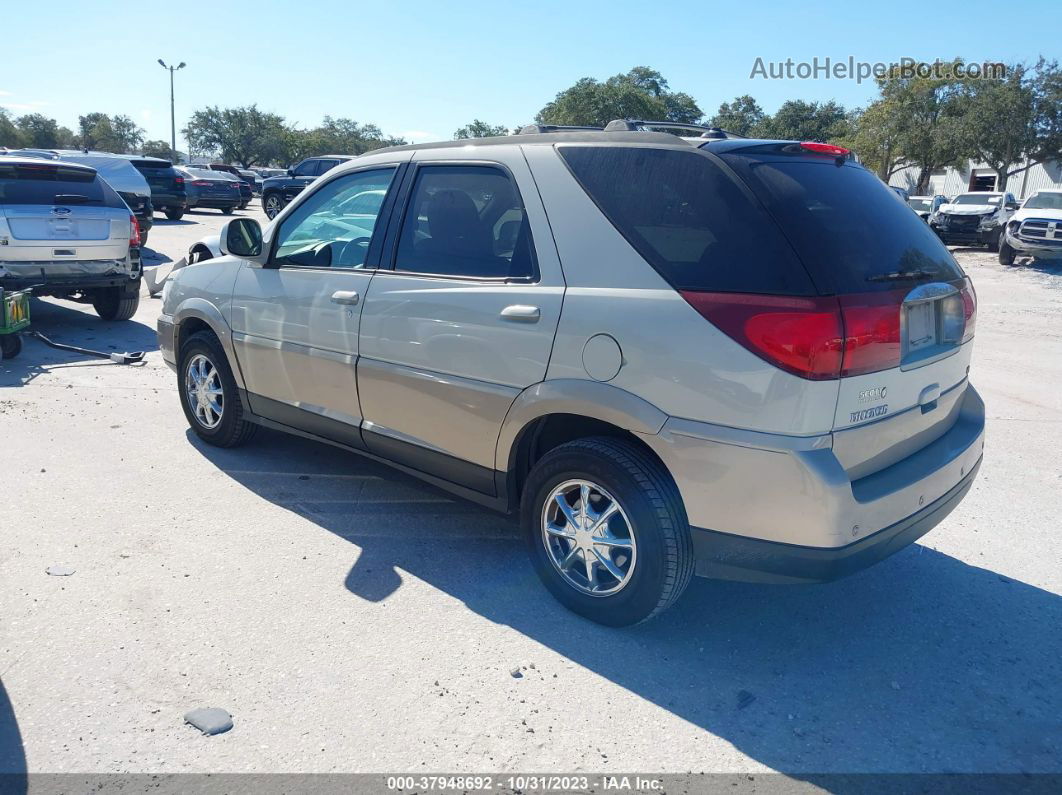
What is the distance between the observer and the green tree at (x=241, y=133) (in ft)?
261

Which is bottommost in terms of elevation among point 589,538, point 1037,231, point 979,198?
point 589,538

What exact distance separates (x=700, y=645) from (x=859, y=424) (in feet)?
3.68

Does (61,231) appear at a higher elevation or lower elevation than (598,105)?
lower

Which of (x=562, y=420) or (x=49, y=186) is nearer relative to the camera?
(x=562, y=420)

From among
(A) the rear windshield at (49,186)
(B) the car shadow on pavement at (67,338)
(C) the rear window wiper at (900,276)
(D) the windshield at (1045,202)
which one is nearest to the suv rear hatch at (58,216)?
(A) the rear windshield at (49,186)

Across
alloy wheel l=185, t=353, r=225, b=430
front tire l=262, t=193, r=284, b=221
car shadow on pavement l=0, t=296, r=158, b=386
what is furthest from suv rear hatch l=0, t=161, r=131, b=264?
front tire l=262, t=193, r=284, b=221

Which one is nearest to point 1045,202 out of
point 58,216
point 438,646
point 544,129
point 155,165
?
point 544,129

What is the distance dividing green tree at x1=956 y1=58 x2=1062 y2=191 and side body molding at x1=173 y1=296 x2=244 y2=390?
123 feet

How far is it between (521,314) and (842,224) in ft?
4.17

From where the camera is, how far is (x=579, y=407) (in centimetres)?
325

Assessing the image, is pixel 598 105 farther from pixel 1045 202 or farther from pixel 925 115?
pixel 1045 202

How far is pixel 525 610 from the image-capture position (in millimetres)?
3633

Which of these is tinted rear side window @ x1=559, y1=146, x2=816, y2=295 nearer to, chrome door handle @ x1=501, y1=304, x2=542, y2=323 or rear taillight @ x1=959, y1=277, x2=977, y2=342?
chrome door handle @ x1=501, y1=304, x2=542, y2=323

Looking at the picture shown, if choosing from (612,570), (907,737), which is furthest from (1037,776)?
(612,570)
